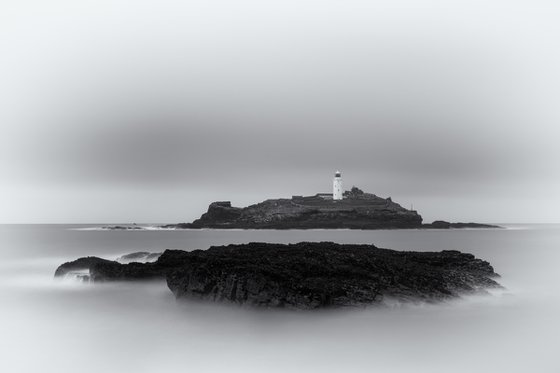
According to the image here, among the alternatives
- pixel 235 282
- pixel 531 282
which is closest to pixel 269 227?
pixel 531 282

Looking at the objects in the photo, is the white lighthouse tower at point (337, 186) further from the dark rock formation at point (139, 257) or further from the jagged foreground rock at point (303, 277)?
the jagged foreground rock at point (303, 277)

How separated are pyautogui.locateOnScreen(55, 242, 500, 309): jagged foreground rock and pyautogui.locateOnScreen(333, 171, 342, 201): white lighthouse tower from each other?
2910 inches

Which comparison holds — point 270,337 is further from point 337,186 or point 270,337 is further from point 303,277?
point 337,186

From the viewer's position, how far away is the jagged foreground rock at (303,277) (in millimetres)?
10789

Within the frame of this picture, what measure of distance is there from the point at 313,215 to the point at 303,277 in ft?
226

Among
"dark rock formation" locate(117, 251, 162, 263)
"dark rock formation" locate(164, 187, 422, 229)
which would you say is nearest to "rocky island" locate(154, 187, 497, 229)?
"dark rock formation" locate(164, 187, 422, 229)

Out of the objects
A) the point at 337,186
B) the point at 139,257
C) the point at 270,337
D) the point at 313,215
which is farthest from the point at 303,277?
the point at 337,186

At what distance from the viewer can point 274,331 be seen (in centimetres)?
991

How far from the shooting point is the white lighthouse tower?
291ft

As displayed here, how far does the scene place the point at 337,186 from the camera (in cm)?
8938

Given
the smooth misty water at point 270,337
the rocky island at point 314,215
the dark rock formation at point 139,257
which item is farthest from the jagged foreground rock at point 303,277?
the rocky island at point 314,215

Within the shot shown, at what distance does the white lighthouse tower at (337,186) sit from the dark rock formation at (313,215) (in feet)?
4.92

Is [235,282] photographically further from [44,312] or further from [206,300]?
[44,312]

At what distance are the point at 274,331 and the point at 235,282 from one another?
5.34ft
